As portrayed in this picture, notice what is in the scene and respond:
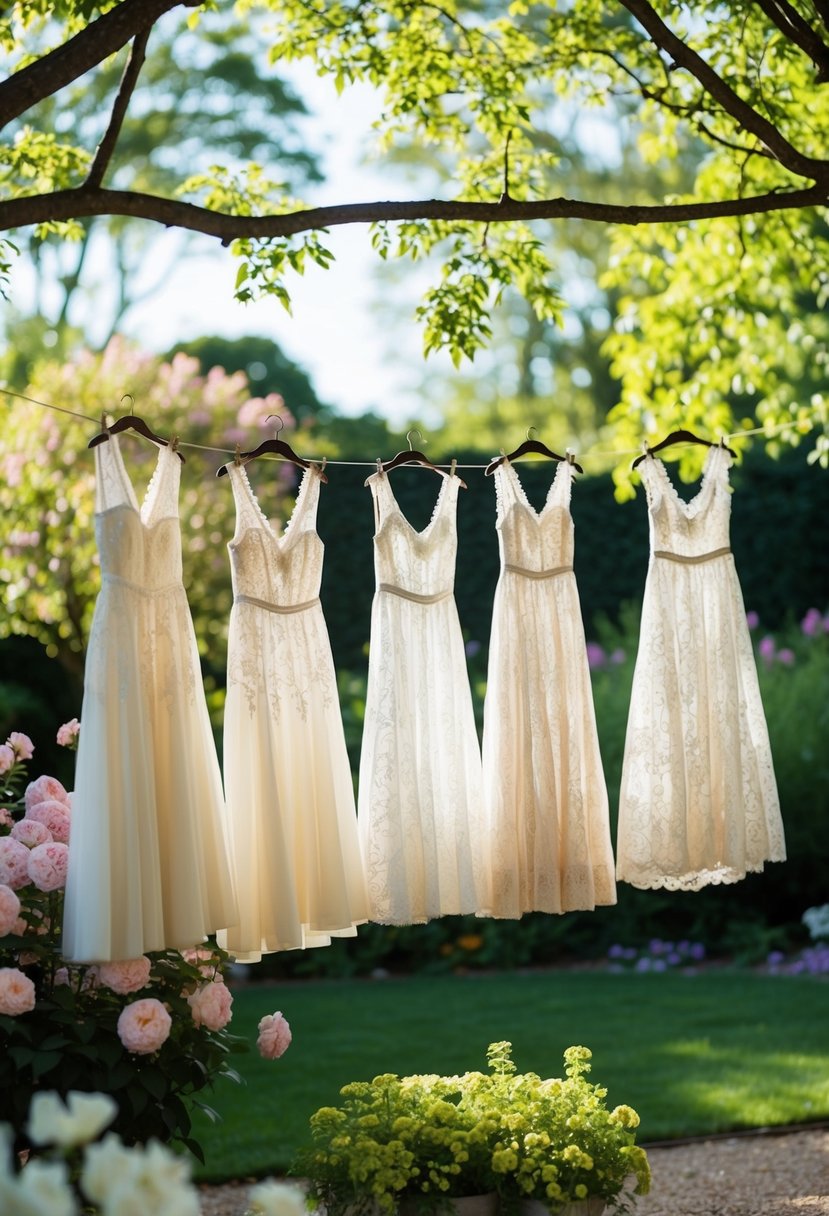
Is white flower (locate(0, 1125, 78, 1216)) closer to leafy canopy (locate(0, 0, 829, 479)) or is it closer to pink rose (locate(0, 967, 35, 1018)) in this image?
pink rose (locate(0, 967, 35, 1018))

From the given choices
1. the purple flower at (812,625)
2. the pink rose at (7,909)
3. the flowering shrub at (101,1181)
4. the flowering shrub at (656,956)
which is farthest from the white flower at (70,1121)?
the purple flower at (812,625)

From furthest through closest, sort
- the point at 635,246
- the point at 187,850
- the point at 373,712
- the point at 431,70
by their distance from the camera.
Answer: the point at 635,246
the point at 431,70
the point at 373,712
the point at 187,850

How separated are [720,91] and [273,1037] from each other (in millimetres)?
2410

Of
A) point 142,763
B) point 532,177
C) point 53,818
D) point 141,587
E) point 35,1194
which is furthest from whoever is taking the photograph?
point 532,177

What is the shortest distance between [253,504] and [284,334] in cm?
1348

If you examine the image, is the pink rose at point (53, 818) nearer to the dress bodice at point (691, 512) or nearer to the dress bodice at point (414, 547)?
the dress bodice at point (414, 547)

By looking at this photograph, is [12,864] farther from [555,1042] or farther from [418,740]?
[555,1042]

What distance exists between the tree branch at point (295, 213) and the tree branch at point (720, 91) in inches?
3.9

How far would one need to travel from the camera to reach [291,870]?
292 cm

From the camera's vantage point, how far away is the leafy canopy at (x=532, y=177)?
306cm

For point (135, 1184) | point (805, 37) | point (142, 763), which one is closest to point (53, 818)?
point (142, 763)

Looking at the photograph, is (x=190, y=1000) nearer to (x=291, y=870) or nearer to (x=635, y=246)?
(x=291, y=870)

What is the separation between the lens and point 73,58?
2742 millimetres

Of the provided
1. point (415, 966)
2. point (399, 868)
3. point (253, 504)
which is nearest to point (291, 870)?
point (399, 868)
